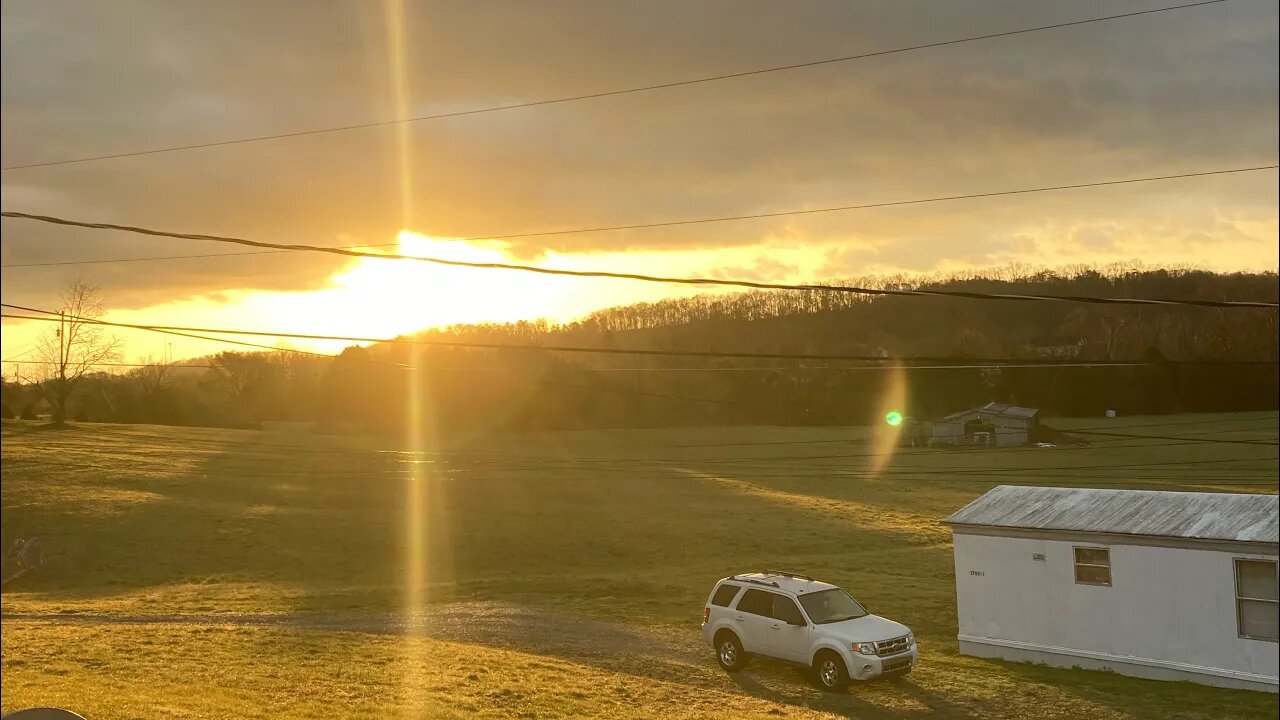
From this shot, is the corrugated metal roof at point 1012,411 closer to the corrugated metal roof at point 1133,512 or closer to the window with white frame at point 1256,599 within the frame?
the corrugated metal roof at point 1133,512

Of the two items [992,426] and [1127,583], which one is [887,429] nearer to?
[992,426]

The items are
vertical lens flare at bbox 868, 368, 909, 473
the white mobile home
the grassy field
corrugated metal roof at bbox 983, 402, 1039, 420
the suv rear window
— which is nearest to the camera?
the white mobile home

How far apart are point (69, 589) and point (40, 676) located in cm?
1732

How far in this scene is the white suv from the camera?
53.0 ft

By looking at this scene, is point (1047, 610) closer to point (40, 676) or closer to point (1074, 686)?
point (1074, 686)

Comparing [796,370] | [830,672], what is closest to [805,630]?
[830,672]

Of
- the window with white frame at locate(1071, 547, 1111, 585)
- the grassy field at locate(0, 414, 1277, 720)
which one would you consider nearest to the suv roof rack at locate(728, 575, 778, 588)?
the grassy field at locate(0, 414, 1277, 720)

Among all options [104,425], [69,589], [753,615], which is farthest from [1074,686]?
[104,425]

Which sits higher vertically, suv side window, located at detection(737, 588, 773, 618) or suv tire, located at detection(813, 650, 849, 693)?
suv side window, located at detection(737, 588, 773, 618)

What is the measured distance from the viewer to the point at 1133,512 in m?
18.3

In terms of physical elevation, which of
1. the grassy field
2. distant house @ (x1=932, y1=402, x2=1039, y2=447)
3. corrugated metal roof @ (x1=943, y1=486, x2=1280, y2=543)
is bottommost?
the grassy field

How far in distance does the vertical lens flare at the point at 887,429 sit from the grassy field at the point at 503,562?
0.34 metres

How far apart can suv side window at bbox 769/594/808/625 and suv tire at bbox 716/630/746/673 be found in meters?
1.21

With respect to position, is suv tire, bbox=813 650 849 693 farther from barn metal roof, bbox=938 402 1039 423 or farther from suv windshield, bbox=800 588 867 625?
barn metal roof, bbox=938 402 1039 423
